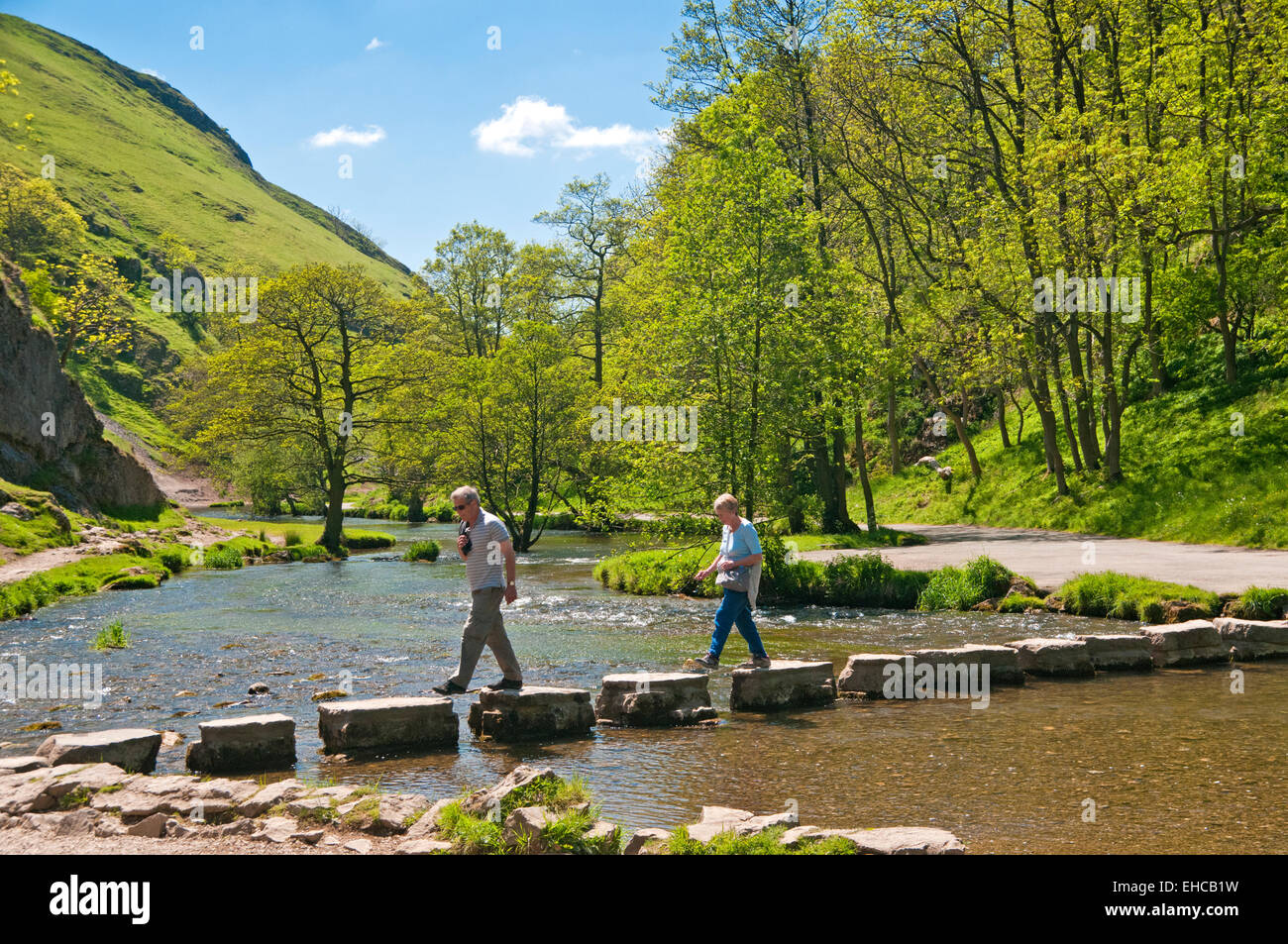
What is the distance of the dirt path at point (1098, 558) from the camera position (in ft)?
60.7

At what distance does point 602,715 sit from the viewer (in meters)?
11.8

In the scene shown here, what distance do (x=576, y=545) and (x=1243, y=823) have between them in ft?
128

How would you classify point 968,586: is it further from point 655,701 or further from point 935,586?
point 655,701

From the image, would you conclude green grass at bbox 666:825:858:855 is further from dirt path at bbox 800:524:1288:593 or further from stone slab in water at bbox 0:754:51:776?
dirt path at bbox 800:524:1288:593

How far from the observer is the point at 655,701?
11.6 meters

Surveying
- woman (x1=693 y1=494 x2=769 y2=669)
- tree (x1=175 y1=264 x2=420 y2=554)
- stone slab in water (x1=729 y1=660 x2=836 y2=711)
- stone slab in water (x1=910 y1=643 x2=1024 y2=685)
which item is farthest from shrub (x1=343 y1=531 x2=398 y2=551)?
stone slab in water (x1=910 y1=643 x2=1024 y2=685)

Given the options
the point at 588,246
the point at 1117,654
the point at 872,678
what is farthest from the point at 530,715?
the point at 588,246

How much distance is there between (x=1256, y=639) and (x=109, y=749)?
16464 millimetres

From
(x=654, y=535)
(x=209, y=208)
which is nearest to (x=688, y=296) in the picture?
(x=654, y=535)

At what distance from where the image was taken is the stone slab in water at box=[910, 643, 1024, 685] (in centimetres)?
1337

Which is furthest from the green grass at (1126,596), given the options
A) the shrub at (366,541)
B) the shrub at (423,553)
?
the shrub at (366,541)

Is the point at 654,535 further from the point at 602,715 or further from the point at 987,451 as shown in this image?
the point at 987,451

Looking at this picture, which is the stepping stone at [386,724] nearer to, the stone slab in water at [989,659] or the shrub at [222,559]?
the stone slab in water at [989,659]

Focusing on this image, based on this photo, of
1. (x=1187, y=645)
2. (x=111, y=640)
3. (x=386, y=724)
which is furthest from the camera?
(x=111, y=640)
